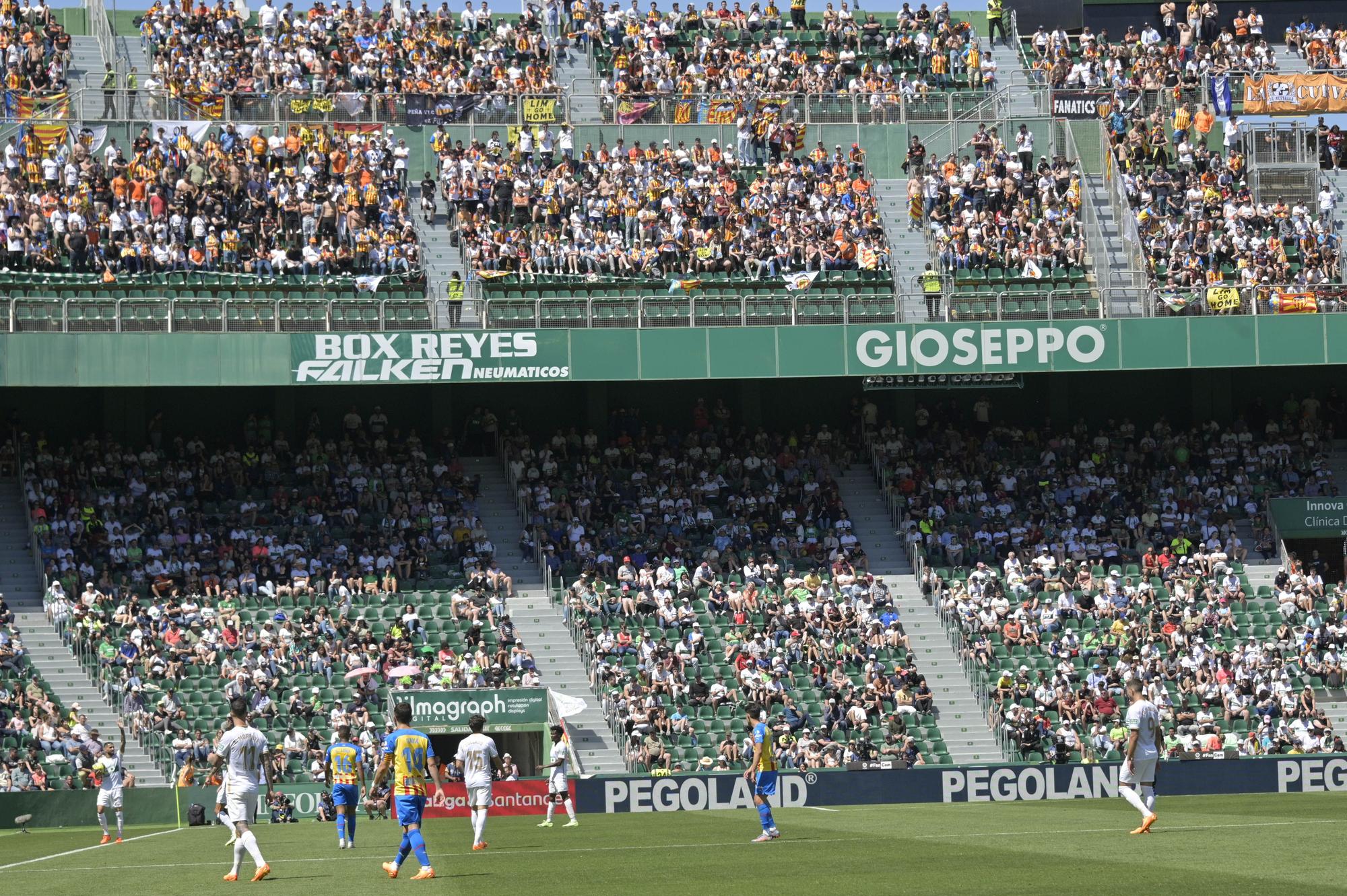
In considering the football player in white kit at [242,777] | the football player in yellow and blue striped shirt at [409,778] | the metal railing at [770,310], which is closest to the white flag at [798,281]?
the metal railing at [770,310]

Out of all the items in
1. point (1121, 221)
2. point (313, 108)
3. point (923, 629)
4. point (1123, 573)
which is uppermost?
point (313, 108)

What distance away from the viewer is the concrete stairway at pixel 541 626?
36281mm

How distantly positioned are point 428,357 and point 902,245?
41.0 feet

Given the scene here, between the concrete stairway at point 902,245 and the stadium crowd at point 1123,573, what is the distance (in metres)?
3.54

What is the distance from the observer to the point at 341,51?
48.0 m

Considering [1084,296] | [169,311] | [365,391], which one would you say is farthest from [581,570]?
[1084,296]

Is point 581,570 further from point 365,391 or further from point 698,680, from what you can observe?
point 365,391

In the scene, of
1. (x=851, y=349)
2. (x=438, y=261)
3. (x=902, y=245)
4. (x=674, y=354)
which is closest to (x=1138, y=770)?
(x=851, y=349)

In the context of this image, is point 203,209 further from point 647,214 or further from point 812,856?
point 812,856

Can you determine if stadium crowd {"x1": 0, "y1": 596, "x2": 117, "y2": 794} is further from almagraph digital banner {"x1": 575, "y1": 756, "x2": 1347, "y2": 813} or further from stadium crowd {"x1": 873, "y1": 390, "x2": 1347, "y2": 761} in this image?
stadium crowd {"x1": 873, "y1": 390, "x2": 1347, "y2": 761}

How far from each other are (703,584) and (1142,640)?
937cm

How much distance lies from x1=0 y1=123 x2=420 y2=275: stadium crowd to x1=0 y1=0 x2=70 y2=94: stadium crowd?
2.62 m

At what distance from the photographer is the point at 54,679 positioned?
119ft

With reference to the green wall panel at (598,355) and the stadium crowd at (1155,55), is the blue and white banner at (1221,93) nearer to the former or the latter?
the stadium crowd at (1155,55)
